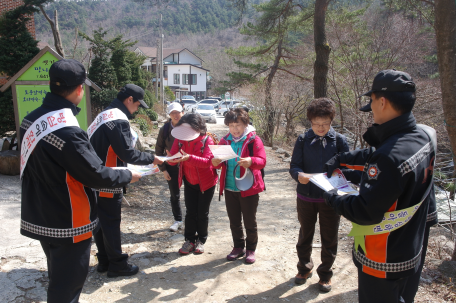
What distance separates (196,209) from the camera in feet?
12.9

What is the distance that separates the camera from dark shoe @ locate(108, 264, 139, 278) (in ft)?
11.2

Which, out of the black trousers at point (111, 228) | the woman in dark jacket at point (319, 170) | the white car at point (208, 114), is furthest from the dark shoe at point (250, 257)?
the white car at point (208, 114)

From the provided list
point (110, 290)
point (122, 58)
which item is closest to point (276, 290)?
point (110, 290)

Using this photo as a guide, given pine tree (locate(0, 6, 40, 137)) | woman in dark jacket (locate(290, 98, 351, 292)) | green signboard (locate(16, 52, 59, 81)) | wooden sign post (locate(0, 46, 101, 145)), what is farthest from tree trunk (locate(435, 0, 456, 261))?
pine tree (locate(0, 6, 40, 137))

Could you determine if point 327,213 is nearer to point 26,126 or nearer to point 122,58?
point 26,126

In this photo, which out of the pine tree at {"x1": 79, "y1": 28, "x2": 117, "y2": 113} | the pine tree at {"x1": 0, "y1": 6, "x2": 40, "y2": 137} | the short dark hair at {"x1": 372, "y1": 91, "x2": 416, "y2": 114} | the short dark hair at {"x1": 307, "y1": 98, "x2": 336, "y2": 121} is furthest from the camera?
the pine tree at {"x1": 79, "y1": 28, "x2": 117, "y2": 113}

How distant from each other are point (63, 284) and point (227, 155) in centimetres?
181

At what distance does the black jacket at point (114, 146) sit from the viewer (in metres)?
3.15

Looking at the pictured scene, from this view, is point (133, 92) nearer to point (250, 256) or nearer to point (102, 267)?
point (102, 267)

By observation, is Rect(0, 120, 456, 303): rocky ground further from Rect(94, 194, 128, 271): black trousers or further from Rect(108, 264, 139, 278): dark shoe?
Rect(94, 194, 128, 271): black trousers

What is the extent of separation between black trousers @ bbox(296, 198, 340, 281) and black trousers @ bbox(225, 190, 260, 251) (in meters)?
0.59

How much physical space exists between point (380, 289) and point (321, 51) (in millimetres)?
6837

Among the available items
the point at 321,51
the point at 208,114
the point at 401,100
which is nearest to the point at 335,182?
the point at 401,100

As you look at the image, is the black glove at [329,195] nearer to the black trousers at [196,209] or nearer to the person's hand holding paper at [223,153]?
the person's hand holding paper at [223,153]
